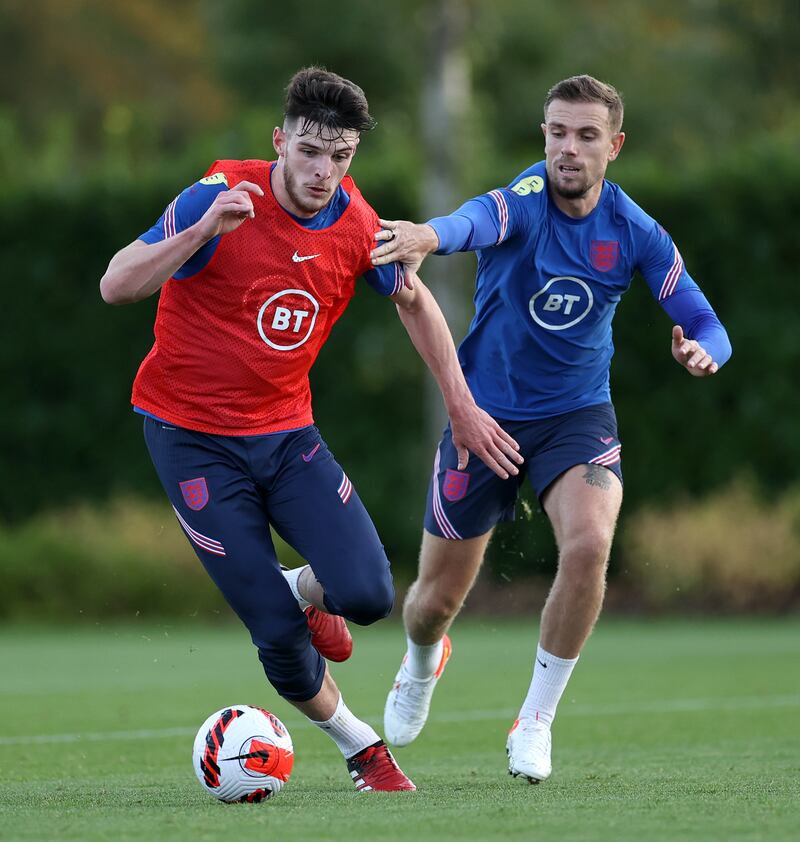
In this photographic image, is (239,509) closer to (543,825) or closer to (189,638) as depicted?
(543,825)

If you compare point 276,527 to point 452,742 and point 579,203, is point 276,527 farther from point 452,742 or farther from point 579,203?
point 452,742

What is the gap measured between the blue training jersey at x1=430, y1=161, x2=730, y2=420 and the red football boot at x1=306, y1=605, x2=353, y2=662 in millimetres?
1206

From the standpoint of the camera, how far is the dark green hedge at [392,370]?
1773cm

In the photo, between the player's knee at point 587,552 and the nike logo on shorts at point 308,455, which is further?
the player's knee at point 587,552

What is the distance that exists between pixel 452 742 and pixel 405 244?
310 cm

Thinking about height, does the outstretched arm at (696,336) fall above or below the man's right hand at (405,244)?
below

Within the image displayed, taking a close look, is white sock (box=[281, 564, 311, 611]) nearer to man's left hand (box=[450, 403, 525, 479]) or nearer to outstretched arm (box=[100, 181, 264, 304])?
man's left hand (box=[450, 403, 525, 479])

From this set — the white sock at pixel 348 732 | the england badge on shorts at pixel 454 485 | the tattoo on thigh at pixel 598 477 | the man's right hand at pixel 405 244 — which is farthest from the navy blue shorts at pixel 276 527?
the tattoo on thigh at pixel 598 477

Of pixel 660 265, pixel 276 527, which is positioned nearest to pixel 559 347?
pixel 660 265

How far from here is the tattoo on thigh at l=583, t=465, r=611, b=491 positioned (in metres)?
6.84

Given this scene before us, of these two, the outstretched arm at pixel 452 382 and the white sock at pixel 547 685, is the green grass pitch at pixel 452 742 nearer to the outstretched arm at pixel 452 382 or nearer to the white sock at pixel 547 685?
the white sock at pixel 547 685

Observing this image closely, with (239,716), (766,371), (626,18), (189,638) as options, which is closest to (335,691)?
(239,716)

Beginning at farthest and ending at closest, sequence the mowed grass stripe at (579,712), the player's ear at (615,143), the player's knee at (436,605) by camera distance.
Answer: the mowed grass stripe at (579,712), the player's knee at (436,605), the player's ear at (615,143)

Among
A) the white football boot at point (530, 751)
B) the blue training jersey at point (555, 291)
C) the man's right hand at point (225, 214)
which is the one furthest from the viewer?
the blue training jersey at point (555, 291)
